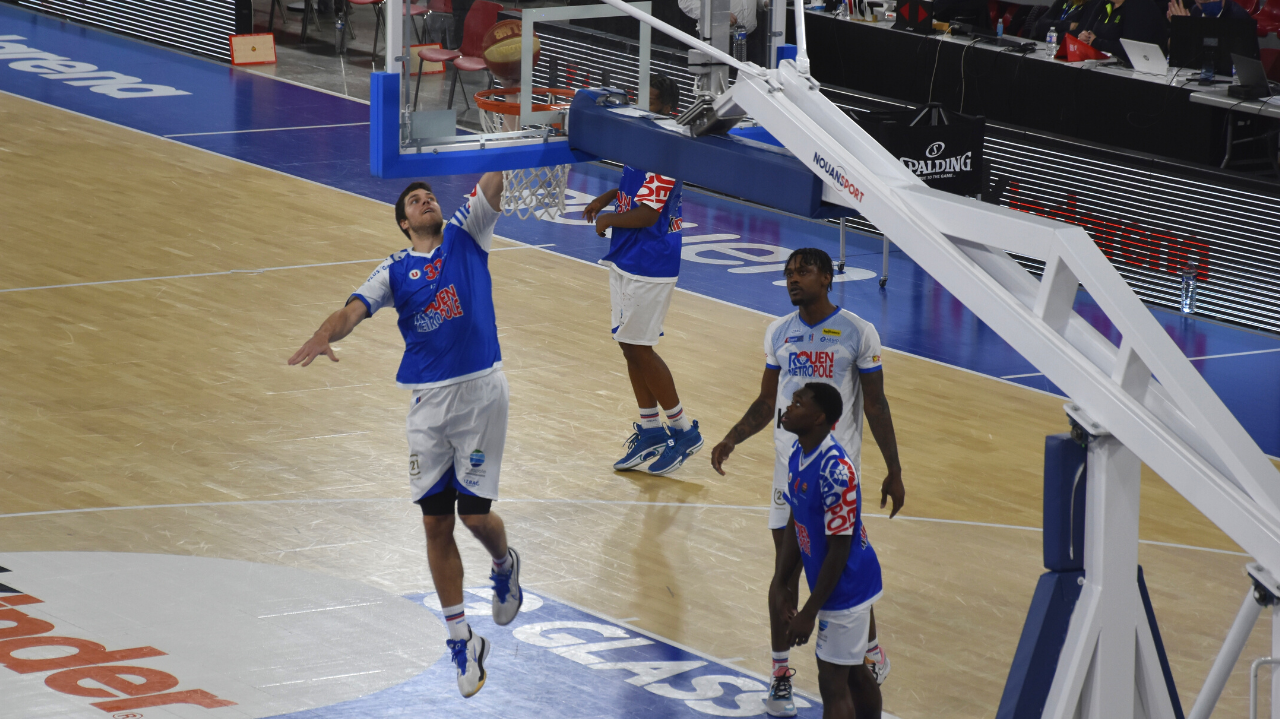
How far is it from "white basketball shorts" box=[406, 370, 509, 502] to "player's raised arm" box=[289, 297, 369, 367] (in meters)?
0.55

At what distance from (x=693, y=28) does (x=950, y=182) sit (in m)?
6.29

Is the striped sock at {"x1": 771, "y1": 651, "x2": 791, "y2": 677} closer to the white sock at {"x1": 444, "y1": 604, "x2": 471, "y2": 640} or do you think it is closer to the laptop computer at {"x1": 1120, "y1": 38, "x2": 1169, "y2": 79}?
the white sock at {"x1": 444, "y1": 604, "x2": 471, "y2": 640}

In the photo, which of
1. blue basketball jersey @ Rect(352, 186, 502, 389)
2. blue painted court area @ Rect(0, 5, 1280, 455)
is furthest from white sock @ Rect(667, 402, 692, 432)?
blue painted court area @ Rect(0, 5, 1280, 455)

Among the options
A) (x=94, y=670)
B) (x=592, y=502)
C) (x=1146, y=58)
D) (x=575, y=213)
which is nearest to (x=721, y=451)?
(x=592, y=502)

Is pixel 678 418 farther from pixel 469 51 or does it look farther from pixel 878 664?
pixel 878 664

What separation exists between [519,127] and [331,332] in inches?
84.9

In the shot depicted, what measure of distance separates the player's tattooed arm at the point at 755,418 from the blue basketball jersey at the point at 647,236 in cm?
264

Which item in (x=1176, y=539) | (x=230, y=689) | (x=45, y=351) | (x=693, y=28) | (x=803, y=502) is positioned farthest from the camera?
(x=45, y=351)

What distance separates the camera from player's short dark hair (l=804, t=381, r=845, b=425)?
6461mm

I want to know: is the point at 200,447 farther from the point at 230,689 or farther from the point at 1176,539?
the point at 1176,539

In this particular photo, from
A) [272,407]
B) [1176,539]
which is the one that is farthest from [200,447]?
[1176,539]

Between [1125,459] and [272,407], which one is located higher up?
[1125,459]

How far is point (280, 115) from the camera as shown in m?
20.8

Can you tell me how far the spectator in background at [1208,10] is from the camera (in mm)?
16266
